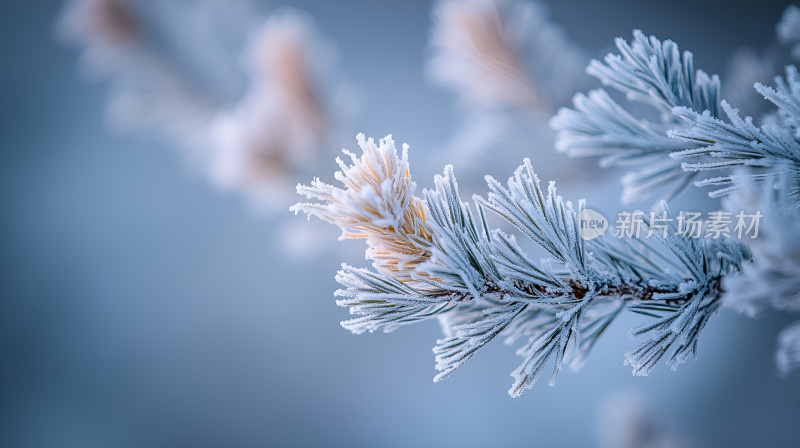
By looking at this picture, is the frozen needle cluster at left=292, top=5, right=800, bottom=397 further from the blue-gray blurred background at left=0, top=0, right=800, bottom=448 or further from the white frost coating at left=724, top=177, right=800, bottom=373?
the blue-gray blurred background at left=0, top=0, right=800, bottom=448

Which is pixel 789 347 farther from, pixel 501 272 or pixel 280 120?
pixel 280 120

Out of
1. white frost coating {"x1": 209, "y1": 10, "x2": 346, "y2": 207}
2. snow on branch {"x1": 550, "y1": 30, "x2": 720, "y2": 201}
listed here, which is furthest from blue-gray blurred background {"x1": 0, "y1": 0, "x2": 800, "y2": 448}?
snow on branch {"x1": 550, "y1": 30, "x2": 720, "y2": 201}

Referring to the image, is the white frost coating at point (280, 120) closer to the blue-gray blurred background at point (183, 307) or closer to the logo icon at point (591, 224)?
the logo icon at point (591, 224)

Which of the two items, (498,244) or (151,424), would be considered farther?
(151,424)

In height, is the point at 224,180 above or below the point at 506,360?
above

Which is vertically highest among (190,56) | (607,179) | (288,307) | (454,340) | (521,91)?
(190,56)

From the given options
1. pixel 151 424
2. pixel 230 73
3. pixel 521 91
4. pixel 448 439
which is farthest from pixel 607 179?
pixel 151 424

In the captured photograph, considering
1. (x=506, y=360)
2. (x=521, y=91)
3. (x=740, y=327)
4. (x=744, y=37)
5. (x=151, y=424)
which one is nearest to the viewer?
(x=521, y=91)

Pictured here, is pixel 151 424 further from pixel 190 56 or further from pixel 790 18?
pixel 790 18
